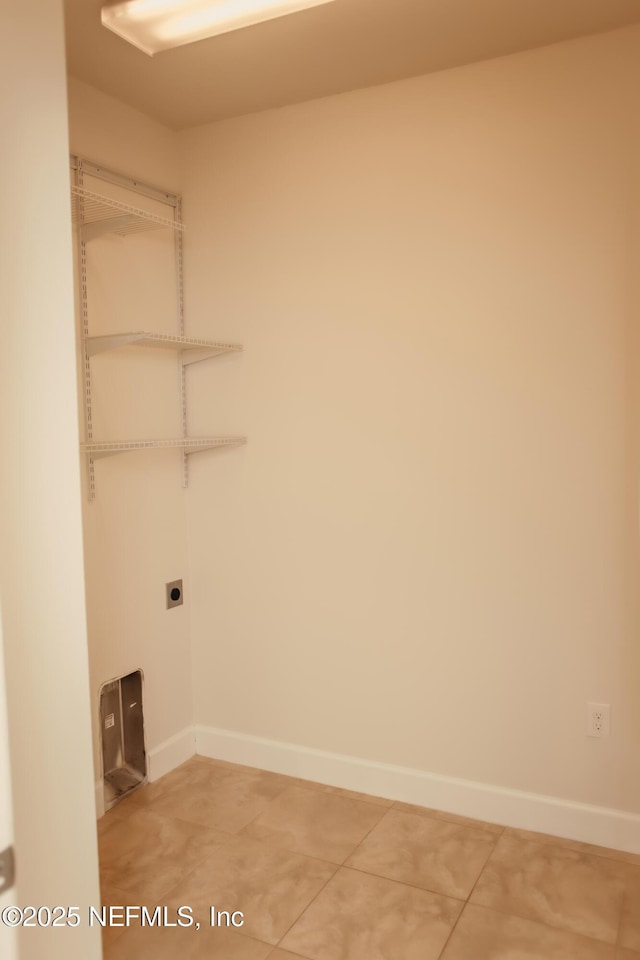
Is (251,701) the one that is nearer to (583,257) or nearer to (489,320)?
(489,320)

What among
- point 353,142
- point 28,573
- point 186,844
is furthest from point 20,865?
point 353,142

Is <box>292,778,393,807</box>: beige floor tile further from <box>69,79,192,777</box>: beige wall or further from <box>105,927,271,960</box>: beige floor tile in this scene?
<box>105,927,271,960</box>: beige floor tile

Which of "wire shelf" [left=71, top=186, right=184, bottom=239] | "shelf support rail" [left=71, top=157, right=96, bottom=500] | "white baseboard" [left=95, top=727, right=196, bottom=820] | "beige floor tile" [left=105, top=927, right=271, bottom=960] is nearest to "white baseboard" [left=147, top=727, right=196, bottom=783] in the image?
"white baseboard" [left=95, top=727, right=196, bottom=820]

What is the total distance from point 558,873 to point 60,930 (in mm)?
1571

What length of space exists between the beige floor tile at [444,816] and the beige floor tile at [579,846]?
0.18 feet

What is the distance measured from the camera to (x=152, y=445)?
2.78 meters

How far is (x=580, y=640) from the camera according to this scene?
8.55ft

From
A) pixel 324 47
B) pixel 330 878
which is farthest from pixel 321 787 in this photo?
pixel 324 47

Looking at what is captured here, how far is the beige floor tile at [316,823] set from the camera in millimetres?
2633

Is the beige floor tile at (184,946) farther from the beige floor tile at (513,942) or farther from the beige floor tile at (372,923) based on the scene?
the beige floor tile at (513,942)

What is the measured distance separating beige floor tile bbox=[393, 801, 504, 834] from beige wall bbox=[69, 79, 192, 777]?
101 centimetres

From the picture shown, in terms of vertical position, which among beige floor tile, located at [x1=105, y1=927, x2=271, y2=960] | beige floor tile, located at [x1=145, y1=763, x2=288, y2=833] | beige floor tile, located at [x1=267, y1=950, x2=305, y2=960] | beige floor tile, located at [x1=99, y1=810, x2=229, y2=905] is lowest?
beige floor tile, located at [x1=105, y1=927, x2=271, y2=960]

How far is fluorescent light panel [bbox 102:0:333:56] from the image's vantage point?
82.7 inches

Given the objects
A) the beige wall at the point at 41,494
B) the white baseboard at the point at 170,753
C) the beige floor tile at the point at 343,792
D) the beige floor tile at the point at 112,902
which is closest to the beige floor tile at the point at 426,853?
the beige floor tile at the point at 343,792
